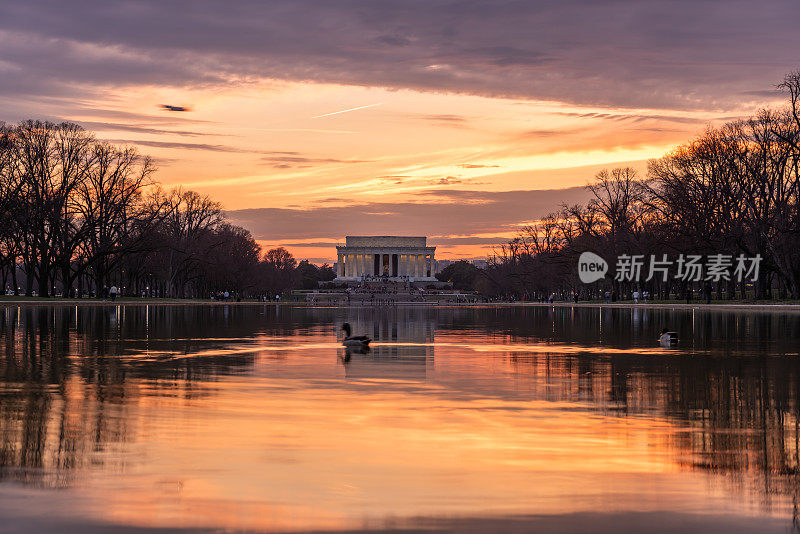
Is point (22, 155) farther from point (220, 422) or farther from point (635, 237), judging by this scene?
point (220, 422)

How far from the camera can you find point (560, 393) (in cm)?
1700

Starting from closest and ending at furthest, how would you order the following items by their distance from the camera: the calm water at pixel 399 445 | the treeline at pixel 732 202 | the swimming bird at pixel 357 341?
the calm water at pixel 399 445 < the swimming bird at pixel 357 341 < the treeline at pixel 732 202

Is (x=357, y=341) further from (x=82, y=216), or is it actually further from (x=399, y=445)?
(x=82, y=216)

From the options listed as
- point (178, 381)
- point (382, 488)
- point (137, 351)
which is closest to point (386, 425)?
point (382, 488)

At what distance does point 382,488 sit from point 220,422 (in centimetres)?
480

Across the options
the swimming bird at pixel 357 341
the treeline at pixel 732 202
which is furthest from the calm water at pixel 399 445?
the treeline at pixel 732 202

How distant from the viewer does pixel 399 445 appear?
1136 centimetres

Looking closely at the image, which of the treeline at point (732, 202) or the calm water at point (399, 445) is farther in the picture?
the treeline at point (732, 202)

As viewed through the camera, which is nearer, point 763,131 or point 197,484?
point 197,484

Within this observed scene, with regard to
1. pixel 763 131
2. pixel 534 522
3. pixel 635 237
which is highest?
pixel 763 131

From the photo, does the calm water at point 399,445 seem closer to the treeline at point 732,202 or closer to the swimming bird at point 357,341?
the swimming bird at point 357,341

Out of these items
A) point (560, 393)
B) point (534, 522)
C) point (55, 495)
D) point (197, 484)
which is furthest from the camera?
point (560, 393)

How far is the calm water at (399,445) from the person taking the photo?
7.95 meters

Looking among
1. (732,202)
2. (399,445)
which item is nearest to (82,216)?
(732,202)
